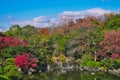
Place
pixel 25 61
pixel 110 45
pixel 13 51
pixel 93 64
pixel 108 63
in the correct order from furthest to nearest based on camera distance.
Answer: pixel 110 45
pixel 93 64
pixel 108 63
pixel 13 51
pixel 25 61

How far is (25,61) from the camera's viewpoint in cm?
3158

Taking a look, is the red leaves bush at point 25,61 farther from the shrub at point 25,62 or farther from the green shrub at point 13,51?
the green shrub at point 13,51

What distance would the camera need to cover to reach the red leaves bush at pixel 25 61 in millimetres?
31094

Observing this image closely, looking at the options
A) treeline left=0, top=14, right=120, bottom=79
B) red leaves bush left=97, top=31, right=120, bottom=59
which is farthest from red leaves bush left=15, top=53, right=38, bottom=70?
red leaves bush left=97, top=31, right=120, bottom=59

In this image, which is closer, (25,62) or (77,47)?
(25,62)

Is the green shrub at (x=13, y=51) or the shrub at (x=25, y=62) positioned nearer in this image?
the shrub at (x=25, y=62)

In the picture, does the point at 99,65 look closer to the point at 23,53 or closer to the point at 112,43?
the point at 112,43

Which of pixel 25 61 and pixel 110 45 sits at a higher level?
pixel 110 45

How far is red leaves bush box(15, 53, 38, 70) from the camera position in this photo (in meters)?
31.1

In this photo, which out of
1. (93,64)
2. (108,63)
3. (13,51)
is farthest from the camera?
(93,64)

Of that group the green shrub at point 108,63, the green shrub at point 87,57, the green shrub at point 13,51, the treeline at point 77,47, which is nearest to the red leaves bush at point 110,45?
the treeline at point 77,47

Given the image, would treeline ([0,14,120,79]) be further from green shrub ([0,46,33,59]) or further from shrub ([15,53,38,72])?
shrub ([15,53,38,72])

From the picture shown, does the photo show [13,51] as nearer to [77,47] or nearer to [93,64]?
[93,64]

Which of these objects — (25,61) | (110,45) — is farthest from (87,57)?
(25,61)
